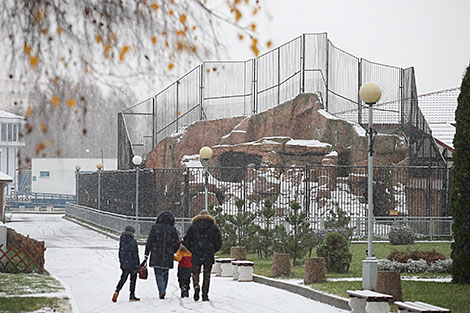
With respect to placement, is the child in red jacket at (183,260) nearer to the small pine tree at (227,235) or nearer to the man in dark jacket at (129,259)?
the man in dark jacket at (129,259)

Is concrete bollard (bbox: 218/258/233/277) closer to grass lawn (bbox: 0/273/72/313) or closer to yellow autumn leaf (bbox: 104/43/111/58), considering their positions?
grass lawn (bbox: 0/273/72/313)

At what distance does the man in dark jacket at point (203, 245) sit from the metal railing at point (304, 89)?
70.8 feet

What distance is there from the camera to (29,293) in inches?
669

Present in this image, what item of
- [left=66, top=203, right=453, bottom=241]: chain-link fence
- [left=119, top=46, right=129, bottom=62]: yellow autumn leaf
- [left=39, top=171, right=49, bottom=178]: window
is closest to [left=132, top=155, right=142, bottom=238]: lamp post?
[left=66, top=203, right=453, bottom=241]: chain-link fence

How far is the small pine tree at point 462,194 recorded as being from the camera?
17688 millimetres

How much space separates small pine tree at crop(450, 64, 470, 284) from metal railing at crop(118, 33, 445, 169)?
18.5m

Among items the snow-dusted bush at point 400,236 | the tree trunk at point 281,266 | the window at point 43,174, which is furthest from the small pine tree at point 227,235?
the window at point 43,174

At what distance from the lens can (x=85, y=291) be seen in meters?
18.4

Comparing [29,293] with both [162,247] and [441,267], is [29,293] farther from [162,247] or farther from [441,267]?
[441,267]

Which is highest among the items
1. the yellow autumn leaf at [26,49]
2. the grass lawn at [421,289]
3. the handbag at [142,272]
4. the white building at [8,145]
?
the white building at [8,145]

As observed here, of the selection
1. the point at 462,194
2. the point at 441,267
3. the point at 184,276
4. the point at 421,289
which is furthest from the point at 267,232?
the point at 421,289

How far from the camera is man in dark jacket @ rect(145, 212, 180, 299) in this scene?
648 inches

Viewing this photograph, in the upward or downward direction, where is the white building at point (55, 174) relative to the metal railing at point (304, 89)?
downward

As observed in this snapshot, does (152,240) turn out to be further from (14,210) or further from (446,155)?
(14,210)
